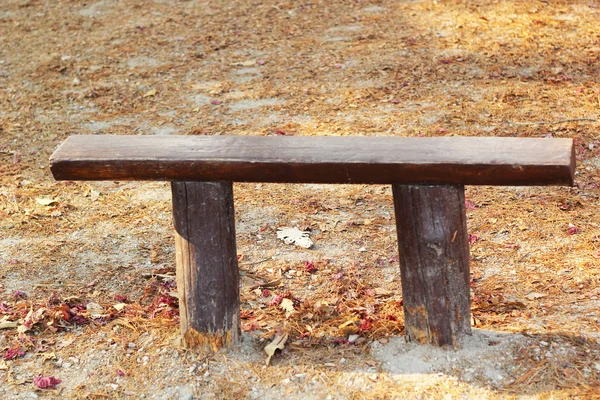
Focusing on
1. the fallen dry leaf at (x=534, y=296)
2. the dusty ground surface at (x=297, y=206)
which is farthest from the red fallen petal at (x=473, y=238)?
the fallen dry leaf at (x=534, y=296)

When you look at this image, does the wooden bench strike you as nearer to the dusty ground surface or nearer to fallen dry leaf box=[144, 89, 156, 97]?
the dusty ground surface

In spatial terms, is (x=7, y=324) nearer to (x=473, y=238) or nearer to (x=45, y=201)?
(x=45, y=201)

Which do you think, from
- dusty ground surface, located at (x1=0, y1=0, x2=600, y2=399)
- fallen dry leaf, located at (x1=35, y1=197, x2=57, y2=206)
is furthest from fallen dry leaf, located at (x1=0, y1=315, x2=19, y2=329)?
fallen dry leaf, located at (x1=35, y1=197, x2=57, y2=206)

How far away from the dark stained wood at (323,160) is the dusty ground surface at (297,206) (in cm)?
75

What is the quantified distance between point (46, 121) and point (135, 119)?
702mm

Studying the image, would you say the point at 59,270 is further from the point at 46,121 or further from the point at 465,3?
the point at 465,3

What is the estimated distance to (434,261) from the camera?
2.85 metres

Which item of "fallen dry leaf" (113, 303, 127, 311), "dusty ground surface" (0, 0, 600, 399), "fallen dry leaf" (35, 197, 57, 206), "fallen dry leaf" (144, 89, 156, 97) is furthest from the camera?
"fallen dry leaf" (144, 89, 156, 97)

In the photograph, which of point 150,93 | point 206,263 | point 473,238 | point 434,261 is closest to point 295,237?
point 473,238

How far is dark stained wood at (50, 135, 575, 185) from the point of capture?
2.61m

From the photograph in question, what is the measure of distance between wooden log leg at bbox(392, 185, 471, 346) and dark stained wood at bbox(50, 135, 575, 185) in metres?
0.09

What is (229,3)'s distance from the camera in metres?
8.08

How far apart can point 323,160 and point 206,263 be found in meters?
0.64

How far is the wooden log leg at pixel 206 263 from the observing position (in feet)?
9.52
